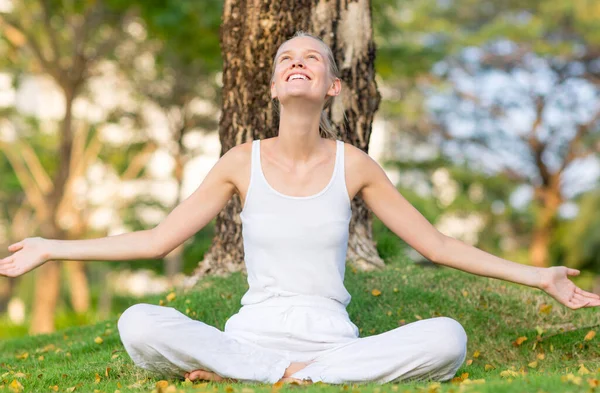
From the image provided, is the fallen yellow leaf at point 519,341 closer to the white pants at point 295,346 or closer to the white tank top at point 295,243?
the white pants at point 295,346

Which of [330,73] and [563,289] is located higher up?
[330,73]

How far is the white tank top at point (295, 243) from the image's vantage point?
13.2 ft

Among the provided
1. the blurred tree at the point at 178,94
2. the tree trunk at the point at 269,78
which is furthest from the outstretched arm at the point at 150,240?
the blurred tree at the point at 178,94

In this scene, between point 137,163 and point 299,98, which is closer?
point 299,98

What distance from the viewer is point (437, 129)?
25.9 meters

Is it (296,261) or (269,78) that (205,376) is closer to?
(296,261)

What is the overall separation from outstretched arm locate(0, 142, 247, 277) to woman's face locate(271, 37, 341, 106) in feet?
1.50

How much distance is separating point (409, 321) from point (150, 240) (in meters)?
2.27

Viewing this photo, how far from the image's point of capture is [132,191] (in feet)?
75.6

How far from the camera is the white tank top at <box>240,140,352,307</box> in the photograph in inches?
158

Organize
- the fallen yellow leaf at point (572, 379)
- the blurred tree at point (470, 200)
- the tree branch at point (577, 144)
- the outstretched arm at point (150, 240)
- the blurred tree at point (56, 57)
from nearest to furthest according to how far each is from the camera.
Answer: the fallen yellow leaf at point (572, 379) < the outstretched arm at point (150, 240) < the blurred tree at point (56, 57) < the blurred tree at point (470, 200) < the tree branch at point (577, 144)

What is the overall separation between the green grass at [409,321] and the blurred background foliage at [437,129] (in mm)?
10425

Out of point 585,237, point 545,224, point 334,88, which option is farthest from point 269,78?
point 545,224

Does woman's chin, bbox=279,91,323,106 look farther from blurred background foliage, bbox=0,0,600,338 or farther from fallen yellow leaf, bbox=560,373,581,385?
blurred background foliage, bbox=0,0,600,338
